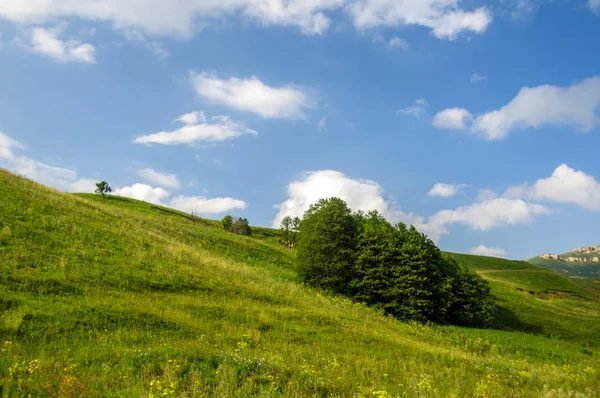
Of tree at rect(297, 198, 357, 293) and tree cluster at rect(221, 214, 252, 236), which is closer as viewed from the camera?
tree at rect(297, 198, 357, 293)

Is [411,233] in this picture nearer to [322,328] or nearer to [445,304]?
[445,304]

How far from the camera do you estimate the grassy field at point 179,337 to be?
929 centimetres

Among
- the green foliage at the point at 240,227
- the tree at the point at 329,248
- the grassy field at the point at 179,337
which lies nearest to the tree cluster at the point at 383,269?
the tree at the point at 329,248

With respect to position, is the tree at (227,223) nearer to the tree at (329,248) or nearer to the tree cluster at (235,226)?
the tree cluster at (235,226)

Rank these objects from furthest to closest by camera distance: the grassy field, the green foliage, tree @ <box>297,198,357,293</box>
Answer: the green foliage → tree @ <box>297,198,357,293</box> → the grassy field

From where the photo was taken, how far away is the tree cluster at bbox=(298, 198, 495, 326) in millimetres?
41469

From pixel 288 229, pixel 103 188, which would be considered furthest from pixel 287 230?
pixel 103 188

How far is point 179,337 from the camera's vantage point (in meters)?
14.5

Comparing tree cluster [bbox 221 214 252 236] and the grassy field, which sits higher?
tree cluster [bbox 221 214 252 236]

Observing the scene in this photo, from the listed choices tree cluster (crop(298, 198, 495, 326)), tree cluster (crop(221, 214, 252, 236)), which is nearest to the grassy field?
tree cluster (crop(298, 198, 495, 326))

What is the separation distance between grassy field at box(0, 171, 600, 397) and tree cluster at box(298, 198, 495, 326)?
7219 mm

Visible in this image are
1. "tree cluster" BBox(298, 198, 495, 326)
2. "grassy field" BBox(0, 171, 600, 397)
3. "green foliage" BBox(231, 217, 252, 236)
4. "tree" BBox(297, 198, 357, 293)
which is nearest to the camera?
"grassy field" BBox(0, 171, 600, 397)

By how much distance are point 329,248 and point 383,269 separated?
7222 millimetres

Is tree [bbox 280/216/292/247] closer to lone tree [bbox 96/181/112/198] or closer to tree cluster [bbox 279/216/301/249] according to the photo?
tree cluster [bbox 279/216/301/249]
